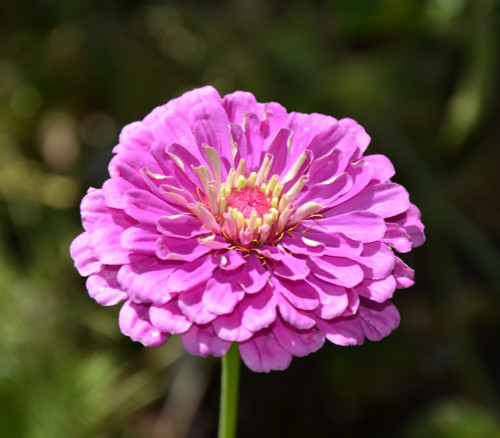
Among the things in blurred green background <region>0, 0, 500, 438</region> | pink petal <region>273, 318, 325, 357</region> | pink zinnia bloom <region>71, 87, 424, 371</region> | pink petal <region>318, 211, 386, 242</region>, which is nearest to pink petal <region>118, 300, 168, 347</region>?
pink zinnia bloom <region>71, 87, 424, 371</region>

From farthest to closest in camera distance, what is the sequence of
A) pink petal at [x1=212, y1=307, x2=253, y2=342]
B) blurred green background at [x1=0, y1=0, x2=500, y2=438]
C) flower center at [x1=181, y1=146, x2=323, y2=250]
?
blurred green background at [x1=0, y1=0, x2=500, y2=438] < flower center at [x1=181, y1=146, x2=323, y2=250] < pink petal at [x1=212, y1=307, x2=253, y2=342]

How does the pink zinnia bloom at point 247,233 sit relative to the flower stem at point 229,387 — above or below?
above

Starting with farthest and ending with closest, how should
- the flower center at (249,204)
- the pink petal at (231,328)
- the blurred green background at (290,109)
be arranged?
1. the blurred green background at (290,109)
2. the flower center at (249,204)
3. the pink petal at (231,328)

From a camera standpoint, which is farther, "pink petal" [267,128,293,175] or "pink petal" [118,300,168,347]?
"pink petal" [267,128,293,175]

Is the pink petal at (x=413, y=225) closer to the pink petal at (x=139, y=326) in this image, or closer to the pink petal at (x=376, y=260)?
the pink petal at (x=376, y=260)

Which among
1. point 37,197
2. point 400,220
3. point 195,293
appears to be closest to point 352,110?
point 37,197

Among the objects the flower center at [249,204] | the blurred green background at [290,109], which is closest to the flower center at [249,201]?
the flower center at [249,204]

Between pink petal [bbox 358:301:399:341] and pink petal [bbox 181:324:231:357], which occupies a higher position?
pink petal [bbox 358:301:399:341]

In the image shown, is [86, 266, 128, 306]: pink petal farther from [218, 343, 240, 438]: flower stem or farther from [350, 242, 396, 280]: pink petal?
[350, 242, 396, 280]: pink petal
